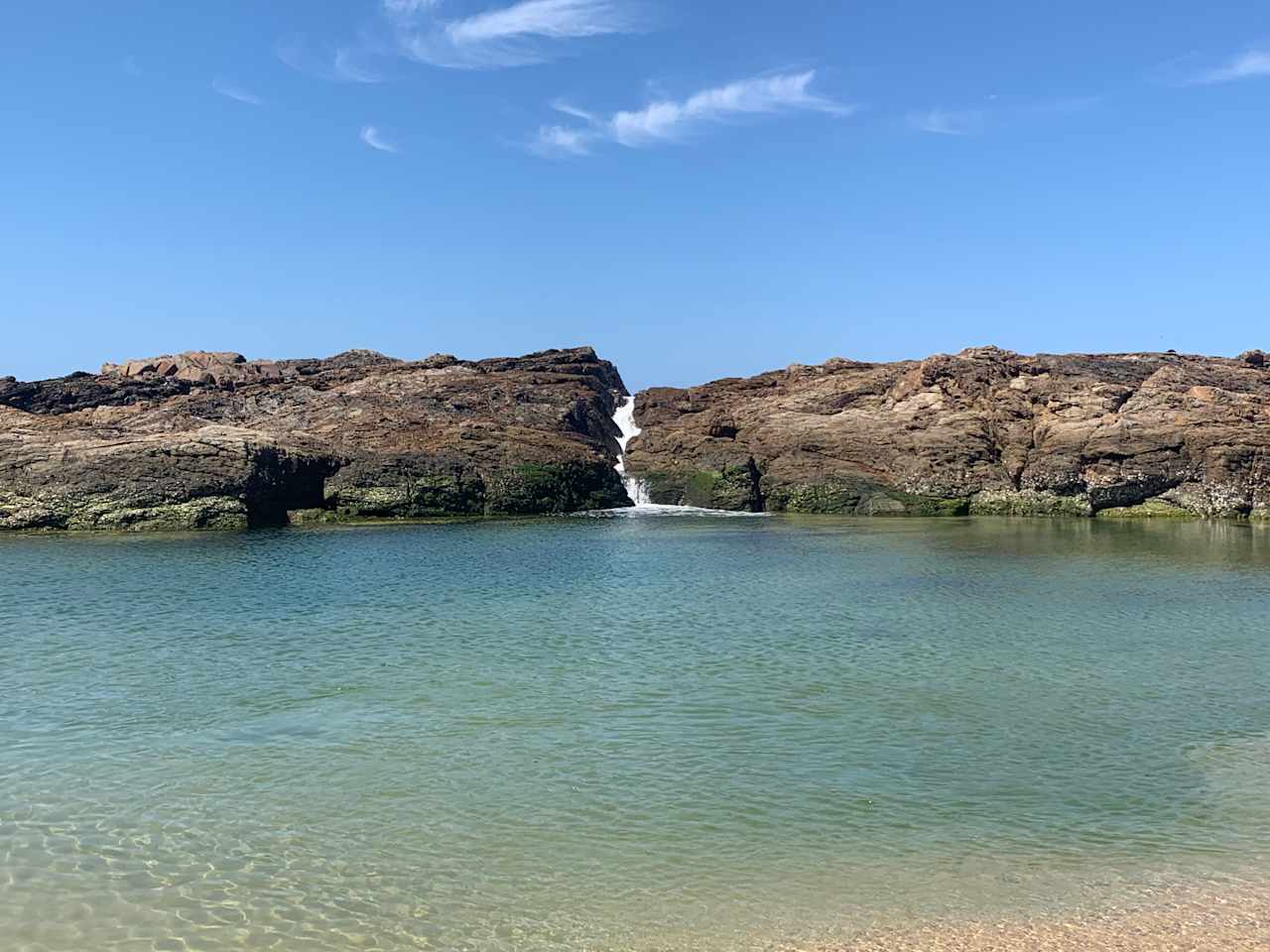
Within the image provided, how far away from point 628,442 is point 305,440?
25.5m

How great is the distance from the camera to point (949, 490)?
62.0 metres

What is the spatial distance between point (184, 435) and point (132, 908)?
4918cm

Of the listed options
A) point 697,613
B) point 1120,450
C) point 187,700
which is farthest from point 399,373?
point 187,700

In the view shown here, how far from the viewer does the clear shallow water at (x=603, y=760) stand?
10.5 meters

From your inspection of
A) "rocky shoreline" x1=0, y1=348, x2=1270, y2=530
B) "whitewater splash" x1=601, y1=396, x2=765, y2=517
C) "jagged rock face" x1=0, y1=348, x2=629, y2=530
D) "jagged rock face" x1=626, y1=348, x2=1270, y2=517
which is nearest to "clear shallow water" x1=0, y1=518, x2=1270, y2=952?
"jagged rock face" x1=0, y1=348, x2=629, y2=530

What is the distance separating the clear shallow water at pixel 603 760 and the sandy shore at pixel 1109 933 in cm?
36

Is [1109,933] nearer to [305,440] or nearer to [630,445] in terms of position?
[305,440]

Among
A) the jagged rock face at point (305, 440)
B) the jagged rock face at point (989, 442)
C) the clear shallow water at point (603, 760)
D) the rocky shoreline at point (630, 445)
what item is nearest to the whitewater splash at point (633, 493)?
the rocky shoreline at point (630, 445)

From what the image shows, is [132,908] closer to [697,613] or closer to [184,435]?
[697,613]

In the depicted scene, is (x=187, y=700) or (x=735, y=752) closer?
(x=735, y=752)

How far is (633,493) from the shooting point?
68688mm

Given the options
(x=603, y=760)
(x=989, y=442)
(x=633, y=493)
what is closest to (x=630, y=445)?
(x=633, y=493)

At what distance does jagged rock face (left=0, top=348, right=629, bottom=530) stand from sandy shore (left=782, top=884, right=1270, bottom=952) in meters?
46.7

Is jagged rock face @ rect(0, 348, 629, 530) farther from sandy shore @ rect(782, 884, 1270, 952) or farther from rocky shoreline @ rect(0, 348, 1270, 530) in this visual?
sandy shore @ rect(782, 884, 1270, 952)
